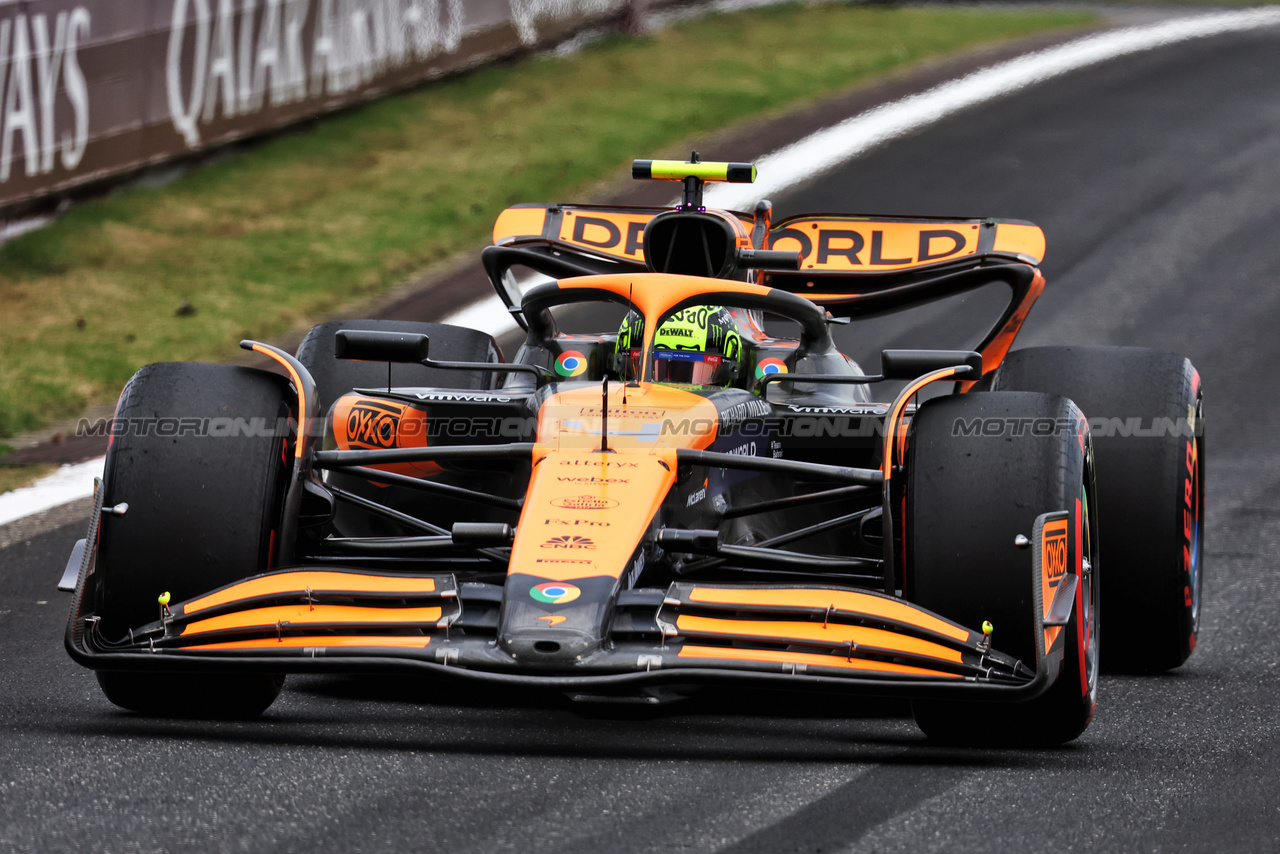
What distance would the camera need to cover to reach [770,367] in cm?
696

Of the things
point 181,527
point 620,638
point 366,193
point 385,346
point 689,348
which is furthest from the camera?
point 366,193

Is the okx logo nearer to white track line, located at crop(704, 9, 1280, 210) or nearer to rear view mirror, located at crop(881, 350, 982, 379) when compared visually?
rear view mirror, located at crop(881, 350, 982, 379)

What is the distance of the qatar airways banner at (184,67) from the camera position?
509 inches

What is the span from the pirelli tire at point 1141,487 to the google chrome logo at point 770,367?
809mm

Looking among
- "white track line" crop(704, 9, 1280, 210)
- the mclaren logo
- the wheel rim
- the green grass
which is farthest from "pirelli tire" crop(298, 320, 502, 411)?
"white track line" crop(704, 9, 1280, 210)

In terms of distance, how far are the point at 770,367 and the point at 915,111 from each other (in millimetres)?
12185

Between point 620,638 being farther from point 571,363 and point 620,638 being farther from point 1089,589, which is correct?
point 571,363

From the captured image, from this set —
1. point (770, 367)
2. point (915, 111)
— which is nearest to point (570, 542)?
point (770, 367)

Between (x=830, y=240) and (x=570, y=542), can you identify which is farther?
(x=830, y=240)

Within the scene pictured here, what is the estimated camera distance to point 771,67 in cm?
1980

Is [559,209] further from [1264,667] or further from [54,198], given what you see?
[54,198]

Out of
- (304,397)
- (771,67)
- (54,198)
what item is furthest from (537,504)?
(771,67)

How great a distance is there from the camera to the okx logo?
5.27m

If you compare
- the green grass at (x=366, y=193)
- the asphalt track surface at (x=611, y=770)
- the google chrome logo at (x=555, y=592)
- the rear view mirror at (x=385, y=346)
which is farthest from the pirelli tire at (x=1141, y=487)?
the green grass at (x=366, y=193)
